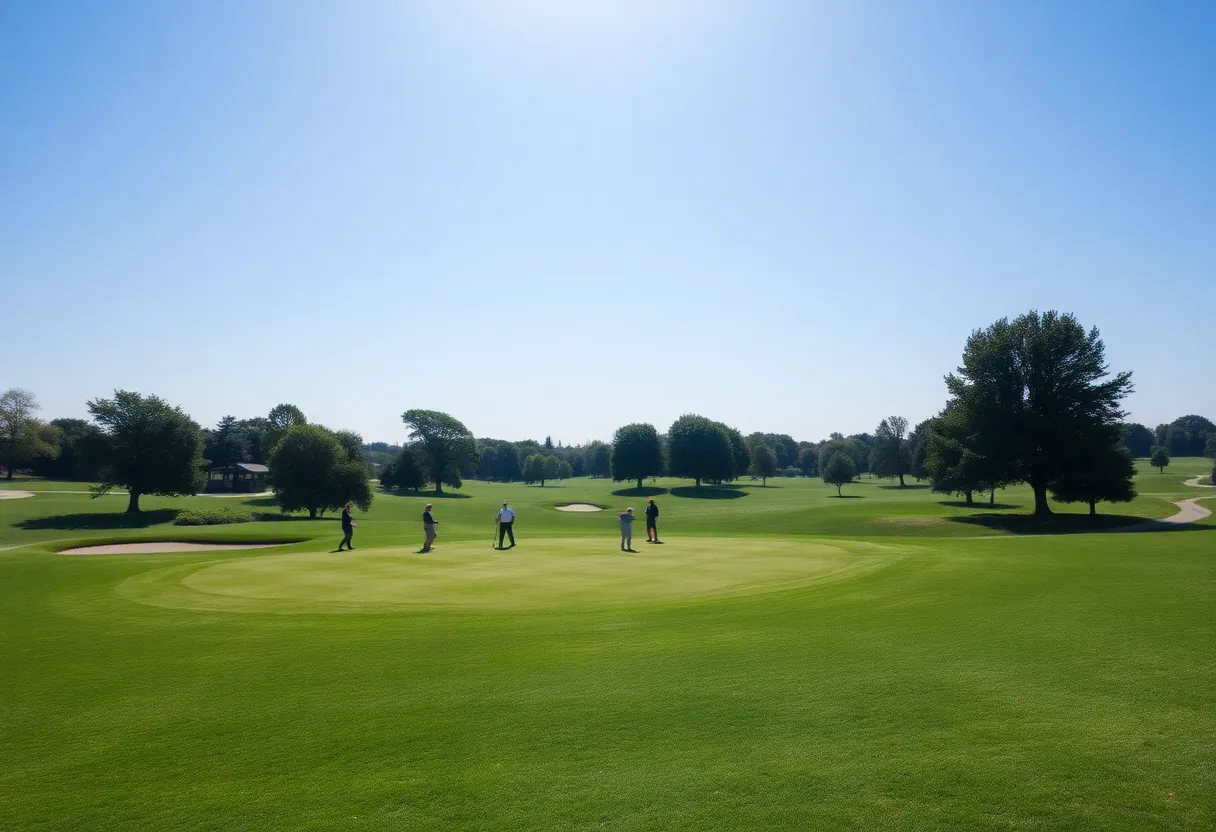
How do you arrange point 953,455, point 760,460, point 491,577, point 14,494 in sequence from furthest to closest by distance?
1. point 760,460
2. point 14,494
3. point 953,455
4. point 491,577

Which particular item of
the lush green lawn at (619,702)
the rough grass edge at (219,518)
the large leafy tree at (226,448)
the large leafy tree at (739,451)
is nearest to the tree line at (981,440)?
the rough grass edge at (219,518)

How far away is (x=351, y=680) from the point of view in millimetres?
10961

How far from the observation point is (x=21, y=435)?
351 feet

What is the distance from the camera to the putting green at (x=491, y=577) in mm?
18047

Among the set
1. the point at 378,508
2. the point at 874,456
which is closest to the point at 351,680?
the point at 378,508

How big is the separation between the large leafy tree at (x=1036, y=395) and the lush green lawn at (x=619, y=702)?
32925 mm

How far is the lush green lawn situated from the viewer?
6766 millimetres

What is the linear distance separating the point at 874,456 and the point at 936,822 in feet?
437

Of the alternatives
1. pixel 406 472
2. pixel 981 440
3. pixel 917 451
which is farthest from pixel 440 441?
pixel 981 440

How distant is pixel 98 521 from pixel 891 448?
4588 inches

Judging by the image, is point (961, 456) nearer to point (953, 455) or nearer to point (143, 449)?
point (953, 455)

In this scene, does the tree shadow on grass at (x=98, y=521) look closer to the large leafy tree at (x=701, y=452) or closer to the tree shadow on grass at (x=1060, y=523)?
the tree shadow on grass at (x=1060, y=523)

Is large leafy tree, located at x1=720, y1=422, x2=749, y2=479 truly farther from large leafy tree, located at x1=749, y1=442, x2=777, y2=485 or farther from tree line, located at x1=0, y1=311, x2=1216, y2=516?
tree line, located at x1=0, y1=311, x2=1216, y2=516

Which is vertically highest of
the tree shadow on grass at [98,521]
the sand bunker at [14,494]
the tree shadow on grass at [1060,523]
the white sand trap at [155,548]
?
the sand bunker at [14,494]
